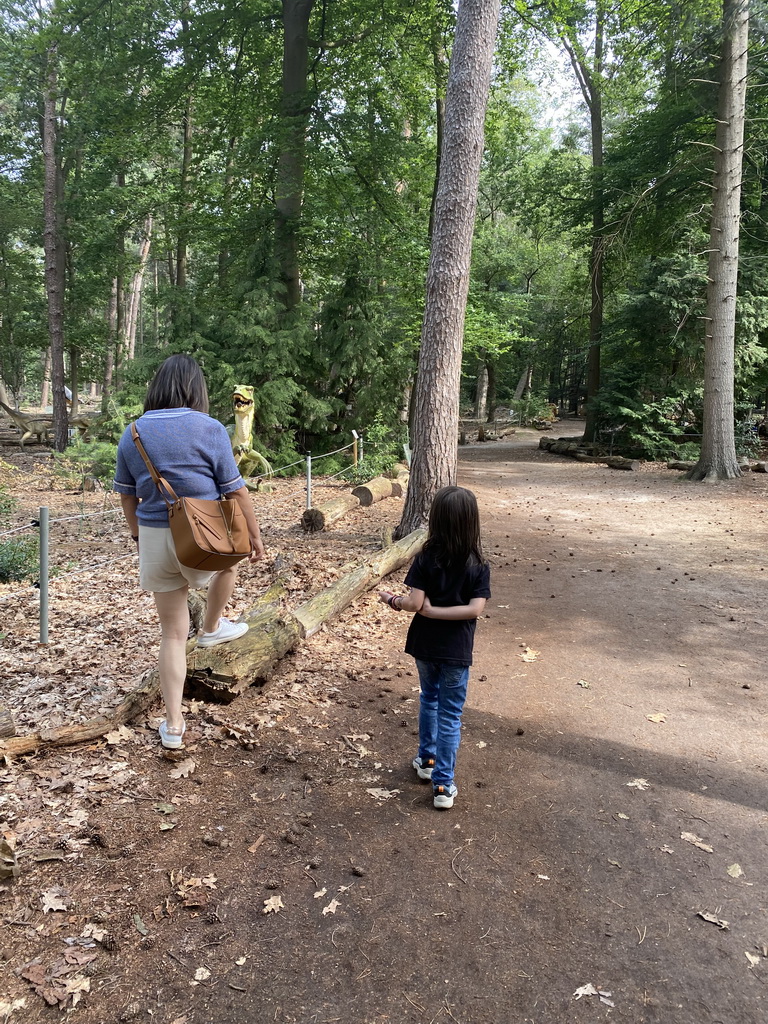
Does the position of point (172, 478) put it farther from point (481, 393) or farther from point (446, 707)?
point (481, 393)

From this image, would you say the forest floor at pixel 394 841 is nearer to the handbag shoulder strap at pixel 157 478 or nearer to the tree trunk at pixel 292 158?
the handbag shoulder strap at pixel 157 478

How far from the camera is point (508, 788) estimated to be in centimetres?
→ 365

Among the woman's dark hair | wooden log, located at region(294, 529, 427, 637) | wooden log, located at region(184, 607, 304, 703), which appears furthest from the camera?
wooden log, located at region(294, 529, 427, 637)

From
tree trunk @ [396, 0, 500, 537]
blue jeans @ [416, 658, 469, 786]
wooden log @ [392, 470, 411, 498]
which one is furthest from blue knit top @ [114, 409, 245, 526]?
wooden log @ [392, 470, 411, 498]

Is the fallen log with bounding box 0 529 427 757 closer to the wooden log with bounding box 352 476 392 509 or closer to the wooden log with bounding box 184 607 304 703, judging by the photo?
the wooden log with bounding box 184 607 304 703

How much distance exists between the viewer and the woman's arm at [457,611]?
3.25 metres

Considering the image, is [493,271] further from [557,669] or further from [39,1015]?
[39,1015]

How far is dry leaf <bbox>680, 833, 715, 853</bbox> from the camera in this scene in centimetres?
316

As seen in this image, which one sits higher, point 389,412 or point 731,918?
point 389,412

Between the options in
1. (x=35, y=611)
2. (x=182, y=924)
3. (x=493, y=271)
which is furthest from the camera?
(x=493, y=271)

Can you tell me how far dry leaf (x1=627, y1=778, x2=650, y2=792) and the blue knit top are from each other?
105 inches

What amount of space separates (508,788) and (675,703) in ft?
5.75

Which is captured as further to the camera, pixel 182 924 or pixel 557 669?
pixel 557 669

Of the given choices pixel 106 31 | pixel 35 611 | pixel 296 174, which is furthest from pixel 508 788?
pixel 106 31
